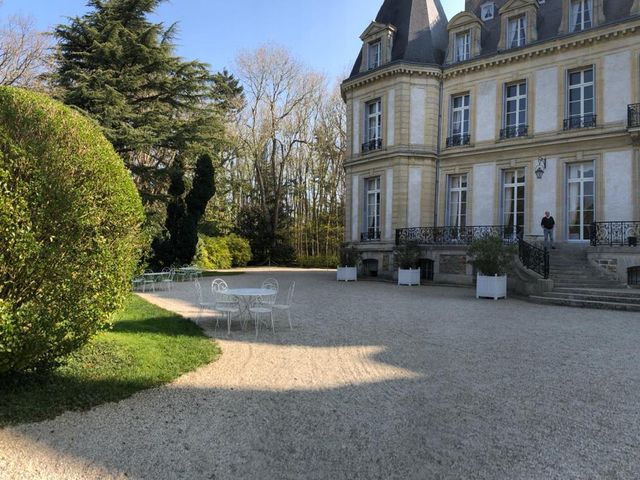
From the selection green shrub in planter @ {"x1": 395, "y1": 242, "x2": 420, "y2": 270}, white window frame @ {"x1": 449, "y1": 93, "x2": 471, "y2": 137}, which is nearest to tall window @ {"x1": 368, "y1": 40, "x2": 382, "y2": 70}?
white window frame @ {"x1": 449, "y1": 93, "x2": 471, "y2": 137}

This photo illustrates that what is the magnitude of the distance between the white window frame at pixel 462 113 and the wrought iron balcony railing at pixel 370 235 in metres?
4.64

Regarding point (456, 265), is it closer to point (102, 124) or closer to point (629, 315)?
point (629, 315)

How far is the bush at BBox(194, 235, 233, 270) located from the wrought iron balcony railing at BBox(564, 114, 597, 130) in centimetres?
1666

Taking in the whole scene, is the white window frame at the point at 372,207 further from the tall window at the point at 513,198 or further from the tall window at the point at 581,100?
the tall window at the point at 581,100

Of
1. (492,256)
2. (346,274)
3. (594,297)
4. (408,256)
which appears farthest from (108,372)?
(346,274)

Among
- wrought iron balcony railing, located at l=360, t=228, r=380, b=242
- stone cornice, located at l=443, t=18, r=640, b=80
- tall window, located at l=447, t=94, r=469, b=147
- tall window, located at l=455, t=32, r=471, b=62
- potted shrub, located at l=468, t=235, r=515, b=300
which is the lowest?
potted shrub, located at l=468, t=235, r=515, b=300

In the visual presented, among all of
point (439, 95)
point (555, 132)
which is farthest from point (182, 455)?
point (439, 95)

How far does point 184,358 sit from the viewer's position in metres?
5.27

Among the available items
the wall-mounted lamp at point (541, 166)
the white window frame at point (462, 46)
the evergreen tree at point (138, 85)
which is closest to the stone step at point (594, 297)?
the wall-mounted lamp at point (541, 166)

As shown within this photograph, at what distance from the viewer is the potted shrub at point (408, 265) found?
15602 millimetres

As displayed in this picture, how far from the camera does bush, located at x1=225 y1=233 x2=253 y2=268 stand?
87.6 ft

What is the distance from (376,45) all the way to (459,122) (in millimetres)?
4780

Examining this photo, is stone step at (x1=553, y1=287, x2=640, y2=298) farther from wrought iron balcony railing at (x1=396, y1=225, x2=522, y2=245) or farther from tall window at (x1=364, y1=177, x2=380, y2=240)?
tall window at (x1=364, y1=177, x2=380, y2=240)

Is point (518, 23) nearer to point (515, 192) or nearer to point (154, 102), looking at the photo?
point (515, 192)
